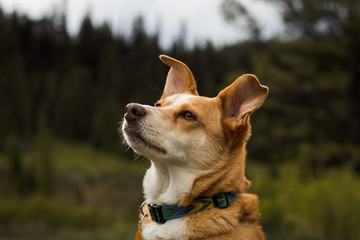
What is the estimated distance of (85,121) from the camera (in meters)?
74.8

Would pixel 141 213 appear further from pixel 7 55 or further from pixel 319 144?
pixel 7 55

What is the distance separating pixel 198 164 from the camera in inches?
144

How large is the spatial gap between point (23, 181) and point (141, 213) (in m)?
42.7

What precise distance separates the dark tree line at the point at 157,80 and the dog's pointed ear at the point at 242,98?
11054mm

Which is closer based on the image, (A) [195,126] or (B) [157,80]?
(A) [195,126]

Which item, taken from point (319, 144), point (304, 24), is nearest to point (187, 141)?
point (319, 144)

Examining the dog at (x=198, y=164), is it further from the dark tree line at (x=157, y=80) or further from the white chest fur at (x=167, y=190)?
the dark tree line at (x=157, y=80)

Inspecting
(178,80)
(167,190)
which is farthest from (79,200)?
(167,190)

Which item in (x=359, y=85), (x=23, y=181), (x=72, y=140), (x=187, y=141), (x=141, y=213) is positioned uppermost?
(x=187, y=141)

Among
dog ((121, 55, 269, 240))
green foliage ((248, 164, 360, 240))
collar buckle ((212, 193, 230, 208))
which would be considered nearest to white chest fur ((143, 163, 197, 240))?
dog ((121, 55, 269, 240))

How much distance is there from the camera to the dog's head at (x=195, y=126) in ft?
11.6

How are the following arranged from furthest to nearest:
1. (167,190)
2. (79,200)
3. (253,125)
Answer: (79,200) → (253,125) → (167,190)

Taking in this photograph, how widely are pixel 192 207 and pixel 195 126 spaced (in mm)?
762

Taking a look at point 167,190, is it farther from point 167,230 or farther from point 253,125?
point 253,125
